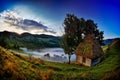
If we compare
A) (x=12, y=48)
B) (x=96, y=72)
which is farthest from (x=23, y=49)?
(x=96, y=72)

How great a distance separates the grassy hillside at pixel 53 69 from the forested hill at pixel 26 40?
1.23ft

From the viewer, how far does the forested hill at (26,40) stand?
246 inches

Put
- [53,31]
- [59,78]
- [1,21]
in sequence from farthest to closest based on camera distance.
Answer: [59,78] < [53,31] < [1,21]

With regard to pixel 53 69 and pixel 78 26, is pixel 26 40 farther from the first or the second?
pixel 78 26

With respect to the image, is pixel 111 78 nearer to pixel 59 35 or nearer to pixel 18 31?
pixel 59 35

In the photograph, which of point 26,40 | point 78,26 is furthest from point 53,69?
point 78,26

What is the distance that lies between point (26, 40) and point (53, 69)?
105cm

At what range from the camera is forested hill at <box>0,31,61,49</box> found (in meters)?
6.25

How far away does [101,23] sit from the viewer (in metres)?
6.55

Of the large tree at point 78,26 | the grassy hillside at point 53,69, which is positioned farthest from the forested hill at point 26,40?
the large tree at point 78,26

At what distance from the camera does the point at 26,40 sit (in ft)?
21.0

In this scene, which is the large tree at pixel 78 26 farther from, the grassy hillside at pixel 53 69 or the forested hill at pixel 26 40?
the grassy hillside at pixel 53 69

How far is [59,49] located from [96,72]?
1165 mm

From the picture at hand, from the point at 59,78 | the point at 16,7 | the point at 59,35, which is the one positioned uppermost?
the point at 16,7
